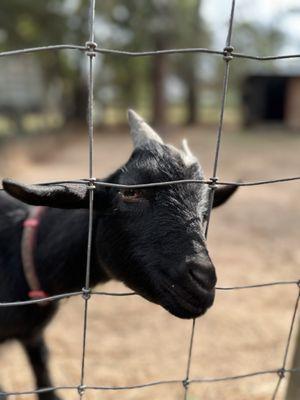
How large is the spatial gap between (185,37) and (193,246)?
51.0 ft

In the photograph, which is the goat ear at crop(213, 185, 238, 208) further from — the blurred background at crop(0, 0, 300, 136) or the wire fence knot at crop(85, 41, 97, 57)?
the blurred background at crop(0, 0, 300, 136)

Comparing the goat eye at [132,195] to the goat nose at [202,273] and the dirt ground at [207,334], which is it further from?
the dirt ground at [207,334]

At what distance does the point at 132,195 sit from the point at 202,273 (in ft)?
1.33

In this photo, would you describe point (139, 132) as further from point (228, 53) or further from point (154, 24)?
point (154, 24)

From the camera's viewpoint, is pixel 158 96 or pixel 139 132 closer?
pixel 139 132

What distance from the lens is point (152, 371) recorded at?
10.2 feet

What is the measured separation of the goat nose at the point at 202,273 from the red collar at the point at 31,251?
2.96 ft

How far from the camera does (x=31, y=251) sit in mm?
2303

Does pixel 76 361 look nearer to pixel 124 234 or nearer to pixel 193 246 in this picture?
pixel 124 234

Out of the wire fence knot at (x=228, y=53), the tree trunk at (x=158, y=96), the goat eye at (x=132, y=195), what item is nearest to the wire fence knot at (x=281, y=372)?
the goat eye at (x=132, y=195)

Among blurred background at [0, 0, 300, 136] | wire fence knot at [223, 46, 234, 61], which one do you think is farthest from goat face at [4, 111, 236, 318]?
blurred background at [0, 0, 300, 136]

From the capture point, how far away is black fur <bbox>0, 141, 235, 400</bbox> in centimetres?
→ 160

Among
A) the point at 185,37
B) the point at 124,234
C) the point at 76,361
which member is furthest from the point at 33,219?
the point at 185,37

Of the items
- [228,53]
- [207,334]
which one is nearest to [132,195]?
[228,53]
